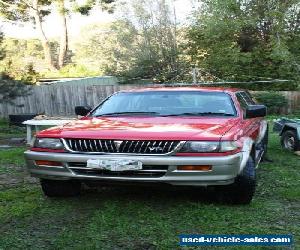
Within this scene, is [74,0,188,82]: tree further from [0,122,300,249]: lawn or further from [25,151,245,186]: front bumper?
[25,151,245,186]: front bumper

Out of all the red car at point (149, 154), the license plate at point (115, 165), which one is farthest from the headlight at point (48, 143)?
the license plate at point (115, 165)

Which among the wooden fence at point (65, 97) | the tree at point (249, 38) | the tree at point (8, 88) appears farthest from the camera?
the tree at point (249, 38)

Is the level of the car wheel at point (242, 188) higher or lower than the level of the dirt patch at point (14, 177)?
higher

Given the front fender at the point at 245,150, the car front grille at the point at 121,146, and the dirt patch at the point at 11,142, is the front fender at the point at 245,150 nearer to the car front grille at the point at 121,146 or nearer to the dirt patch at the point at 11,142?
the car front grille at the point at 121,146

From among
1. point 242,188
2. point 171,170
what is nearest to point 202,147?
point 171,170

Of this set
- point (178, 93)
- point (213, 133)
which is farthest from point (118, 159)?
point (178, 93)

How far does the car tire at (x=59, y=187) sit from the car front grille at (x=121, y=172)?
25.6 inches

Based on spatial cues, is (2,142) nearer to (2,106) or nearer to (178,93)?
(178,93)

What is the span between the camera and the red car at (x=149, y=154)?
4488mm

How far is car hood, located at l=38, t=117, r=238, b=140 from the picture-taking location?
4.57 meters

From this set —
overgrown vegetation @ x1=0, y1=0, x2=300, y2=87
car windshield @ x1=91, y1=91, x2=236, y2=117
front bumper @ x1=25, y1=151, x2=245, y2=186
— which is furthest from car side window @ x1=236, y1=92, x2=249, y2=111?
overgrown vegetation @ x1=0, y1=0, x2=300, y2=87

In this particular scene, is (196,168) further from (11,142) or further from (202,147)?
(11,142)

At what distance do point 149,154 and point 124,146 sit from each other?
264mm

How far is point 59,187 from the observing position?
17.6 ft
